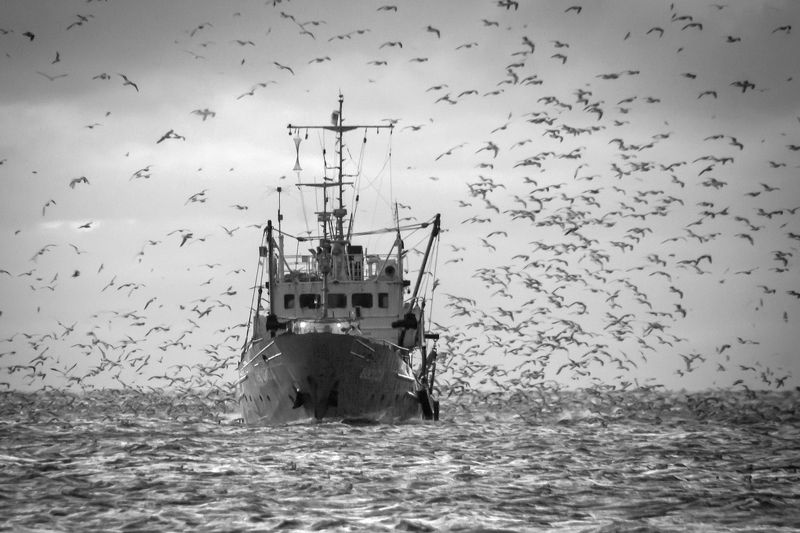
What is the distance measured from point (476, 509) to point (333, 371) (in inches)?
1024

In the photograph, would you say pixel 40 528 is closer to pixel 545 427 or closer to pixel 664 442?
pixel 664 442

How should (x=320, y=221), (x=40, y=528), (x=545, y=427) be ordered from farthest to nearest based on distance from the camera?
(x=320, y=221) → (x=545, y=427) → (x=40, y=528)

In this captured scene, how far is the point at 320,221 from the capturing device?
66.0m

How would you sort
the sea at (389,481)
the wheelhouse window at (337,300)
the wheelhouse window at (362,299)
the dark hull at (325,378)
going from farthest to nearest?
1. the wheelhouse window at (362,299)
2. the wheelhouse window at (337,300)
3. the dark hull at (325,378)
4. the sea at (389,481)

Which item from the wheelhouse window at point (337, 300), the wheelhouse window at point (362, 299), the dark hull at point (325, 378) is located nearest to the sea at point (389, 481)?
the dark hull at point (325, 378)

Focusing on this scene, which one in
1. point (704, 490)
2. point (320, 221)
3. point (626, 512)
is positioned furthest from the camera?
Answer: point (320, 221)

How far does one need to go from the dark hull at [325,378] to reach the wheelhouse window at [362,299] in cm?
514

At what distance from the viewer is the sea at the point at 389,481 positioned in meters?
25.5

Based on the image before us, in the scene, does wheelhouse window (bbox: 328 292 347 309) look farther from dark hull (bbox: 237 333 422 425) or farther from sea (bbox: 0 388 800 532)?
sea (bbox: 0 388 800 532)

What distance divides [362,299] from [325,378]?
9706mm

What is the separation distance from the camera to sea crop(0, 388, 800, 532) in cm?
→ 2553

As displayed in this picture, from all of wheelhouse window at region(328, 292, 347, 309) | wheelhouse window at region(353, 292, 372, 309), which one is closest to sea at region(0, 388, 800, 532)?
wheelhouse window at region(328, 292, 347, 309)

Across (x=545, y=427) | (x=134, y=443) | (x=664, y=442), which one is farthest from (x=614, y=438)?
(x=134, y=443)

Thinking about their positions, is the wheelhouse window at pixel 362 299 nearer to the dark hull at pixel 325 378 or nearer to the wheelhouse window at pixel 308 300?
the wheelhouse window at pixel 308 300
